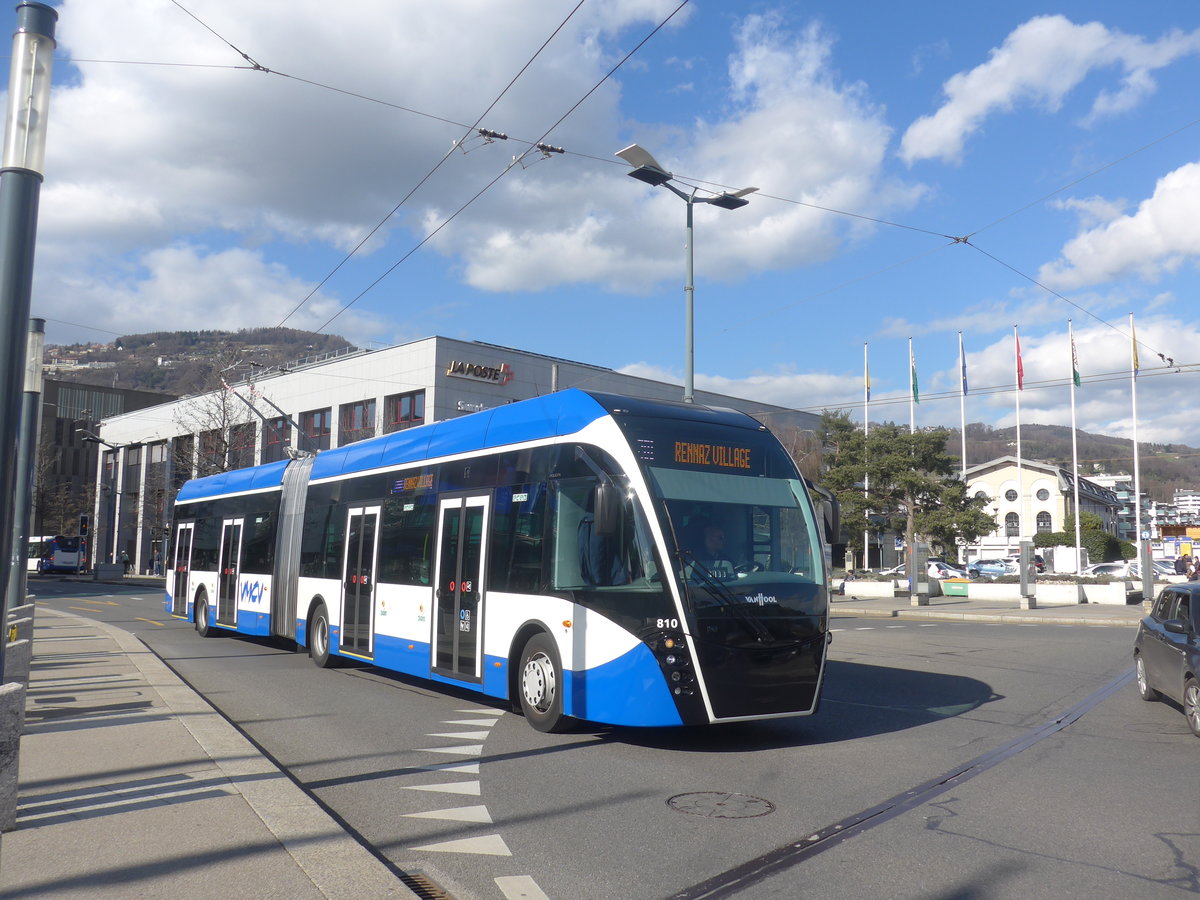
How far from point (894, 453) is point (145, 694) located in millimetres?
41915

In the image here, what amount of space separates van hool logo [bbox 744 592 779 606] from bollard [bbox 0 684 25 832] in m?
5.47

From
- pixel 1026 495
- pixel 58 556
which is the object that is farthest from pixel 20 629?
pixel 1026 495

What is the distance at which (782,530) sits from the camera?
9.23 metres

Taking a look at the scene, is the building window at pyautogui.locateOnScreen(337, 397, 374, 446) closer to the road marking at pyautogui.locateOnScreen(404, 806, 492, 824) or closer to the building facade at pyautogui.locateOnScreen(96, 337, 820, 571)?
the building facade at pyautogui.locateOnScreen(96, 337, 820, 571)

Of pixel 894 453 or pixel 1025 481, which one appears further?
pixel 1025 481

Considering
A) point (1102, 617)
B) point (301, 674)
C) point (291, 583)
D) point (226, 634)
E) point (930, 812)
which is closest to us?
point (930, 812)

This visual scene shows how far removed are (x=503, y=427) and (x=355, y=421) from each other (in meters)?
45.6

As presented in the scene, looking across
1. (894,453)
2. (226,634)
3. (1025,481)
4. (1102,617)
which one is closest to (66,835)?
(226,634)

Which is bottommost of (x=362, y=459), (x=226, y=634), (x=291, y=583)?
(x=226, y=634)

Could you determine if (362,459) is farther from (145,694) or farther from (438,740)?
(438,740)

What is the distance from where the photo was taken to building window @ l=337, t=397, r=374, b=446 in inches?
2116

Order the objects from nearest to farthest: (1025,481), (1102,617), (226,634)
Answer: (226,634)
(1102,617)
(1025,481)

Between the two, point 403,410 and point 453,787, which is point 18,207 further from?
point 403,410

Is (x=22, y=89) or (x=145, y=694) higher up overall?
(x=22, y=89)
